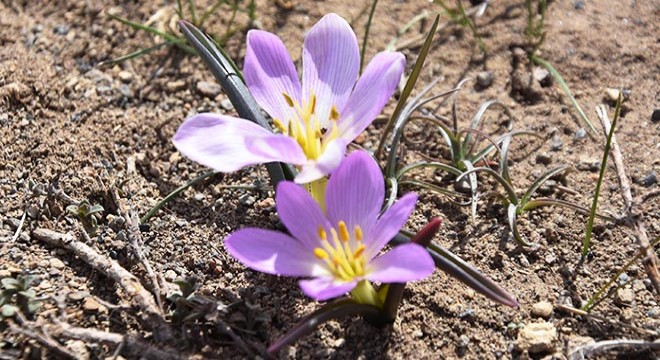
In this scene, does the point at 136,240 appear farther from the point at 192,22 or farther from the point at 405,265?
the point at 192,22

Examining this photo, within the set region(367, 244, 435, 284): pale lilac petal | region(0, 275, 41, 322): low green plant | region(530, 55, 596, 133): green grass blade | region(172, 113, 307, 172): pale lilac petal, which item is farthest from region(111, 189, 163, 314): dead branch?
region(530, 55, 596, 133): green grass blade

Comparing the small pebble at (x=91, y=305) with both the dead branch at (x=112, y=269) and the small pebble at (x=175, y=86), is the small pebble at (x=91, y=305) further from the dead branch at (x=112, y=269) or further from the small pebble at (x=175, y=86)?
the small pebble at (x=175, y=86)

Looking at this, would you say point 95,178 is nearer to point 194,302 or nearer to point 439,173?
point 194,302

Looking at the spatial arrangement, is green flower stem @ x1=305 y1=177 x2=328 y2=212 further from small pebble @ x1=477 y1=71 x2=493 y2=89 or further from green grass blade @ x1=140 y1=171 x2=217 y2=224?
small pebble @ x1=477 y1=71 x2=493 y2=89

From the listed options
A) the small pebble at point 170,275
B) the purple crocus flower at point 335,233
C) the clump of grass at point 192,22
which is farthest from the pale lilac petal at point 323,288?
the clump of grass at point 192,22

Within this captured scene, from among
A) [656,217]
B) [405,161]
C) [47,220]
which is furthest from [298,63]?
[656,217]

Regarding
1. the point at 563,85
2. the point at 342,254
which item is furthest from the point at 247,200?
the point at 563,85
